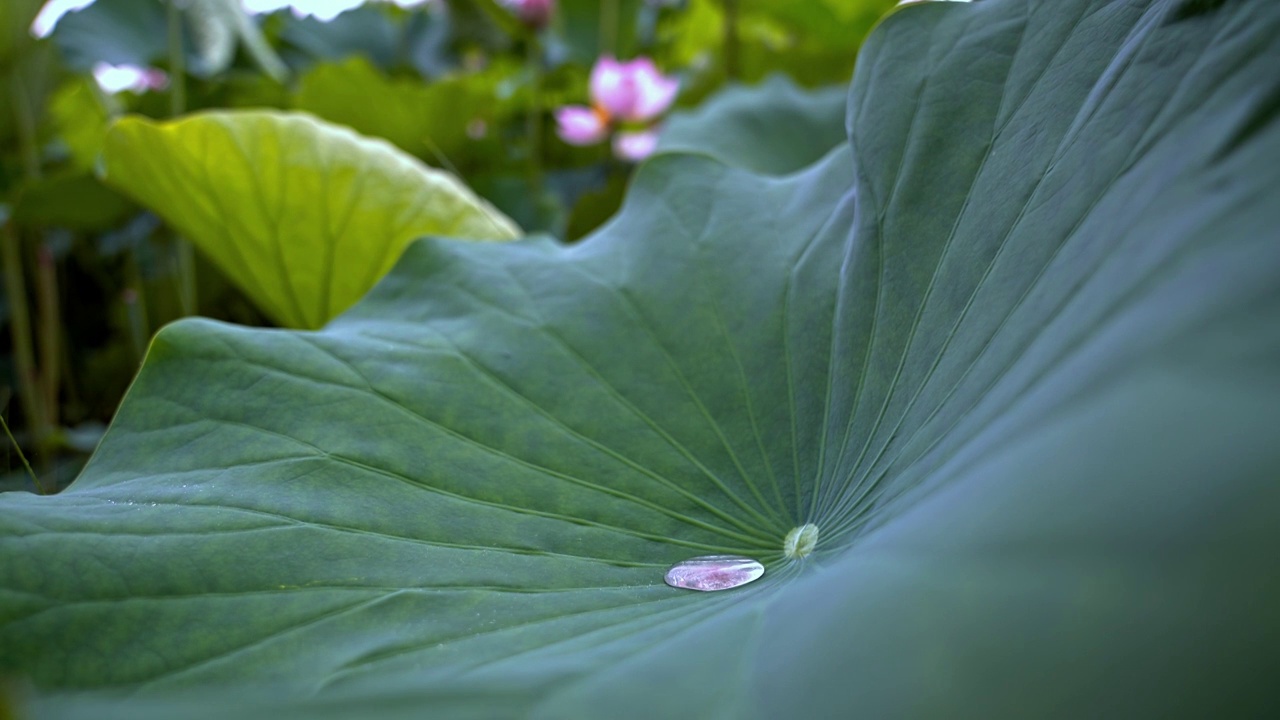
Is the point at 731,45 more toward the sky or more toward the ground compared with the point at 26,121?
more toward the sky

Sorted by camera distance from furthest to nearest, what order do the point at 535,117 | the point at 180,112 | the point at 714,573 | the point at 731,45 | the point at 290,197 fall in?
1. the point at 731,45
2. the point at 535,117
3. the point at 180,112
4. the point at 290,197
5. the point at 714,573

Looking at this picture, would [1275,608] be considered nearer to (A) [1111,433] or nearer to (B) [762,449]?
(A) [1111,433]

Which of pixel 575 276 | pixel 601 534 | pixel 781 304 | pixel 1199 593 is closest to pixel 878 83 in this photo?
pixel 781 304

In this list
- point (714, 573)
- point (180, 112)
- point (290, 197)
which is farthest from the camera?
point (180, 112)

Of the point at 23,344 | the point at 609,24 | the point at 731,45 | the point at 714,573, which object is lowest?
the point at 714,573

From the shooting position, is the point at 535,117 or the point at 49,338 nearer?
the point at 49,338

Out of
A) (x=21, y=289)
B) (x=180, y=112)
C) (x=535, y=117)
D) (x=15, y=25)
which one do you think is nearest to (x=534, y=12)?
(x=535, y=117)

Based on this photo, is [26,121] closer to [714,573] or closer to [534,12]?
[534,12]

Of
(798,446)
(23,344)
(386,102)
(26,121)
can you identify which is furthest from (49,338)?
(798,446)
